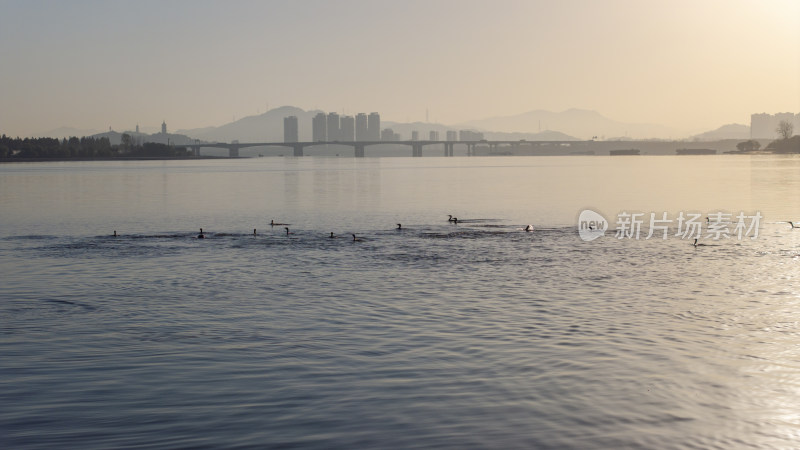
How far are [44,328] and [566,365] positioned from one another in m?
12.6

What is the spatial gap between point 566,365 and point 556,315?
449 cm

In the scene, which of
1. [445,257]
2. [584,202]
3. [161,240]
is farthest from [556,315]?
[584,202]

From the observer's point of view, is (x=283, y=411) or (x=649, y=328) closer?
(x=283, y=411)

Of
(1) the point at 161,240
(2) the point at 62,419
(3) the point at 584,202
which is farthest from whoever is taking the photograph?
(3) the point at 584,202

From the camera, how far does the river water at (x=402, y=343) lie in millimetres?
11383

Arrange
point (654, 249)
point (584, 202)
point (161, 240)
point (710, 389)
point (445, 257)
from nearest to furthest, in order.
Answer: point (710, 389) < point (445, 257) < point (654, 249) < point (161, 240) < point (584, 202)

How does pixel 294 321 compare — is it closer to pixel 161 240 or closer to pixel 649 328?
pixel 649 328

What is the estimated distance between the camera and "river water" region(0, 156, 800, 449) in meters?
11.4

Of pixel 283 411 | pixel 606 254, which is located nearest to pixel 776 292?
pixel 606 254

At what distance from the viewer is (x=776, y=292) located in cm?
2198

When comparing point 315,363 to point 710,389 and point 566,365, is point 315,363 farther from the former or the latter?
point 710,389

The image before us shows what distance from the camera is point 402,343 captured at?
52.9ft

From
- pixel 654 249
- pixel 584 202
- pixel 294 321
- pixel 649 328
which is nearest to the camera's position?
pixel 649 328

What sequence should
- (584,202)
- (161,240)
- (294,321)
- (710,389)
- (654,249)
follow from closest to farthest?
1. (710,389)
2. (294,321)
3. (654,249)
4. (161,240)
5. (584,202)
